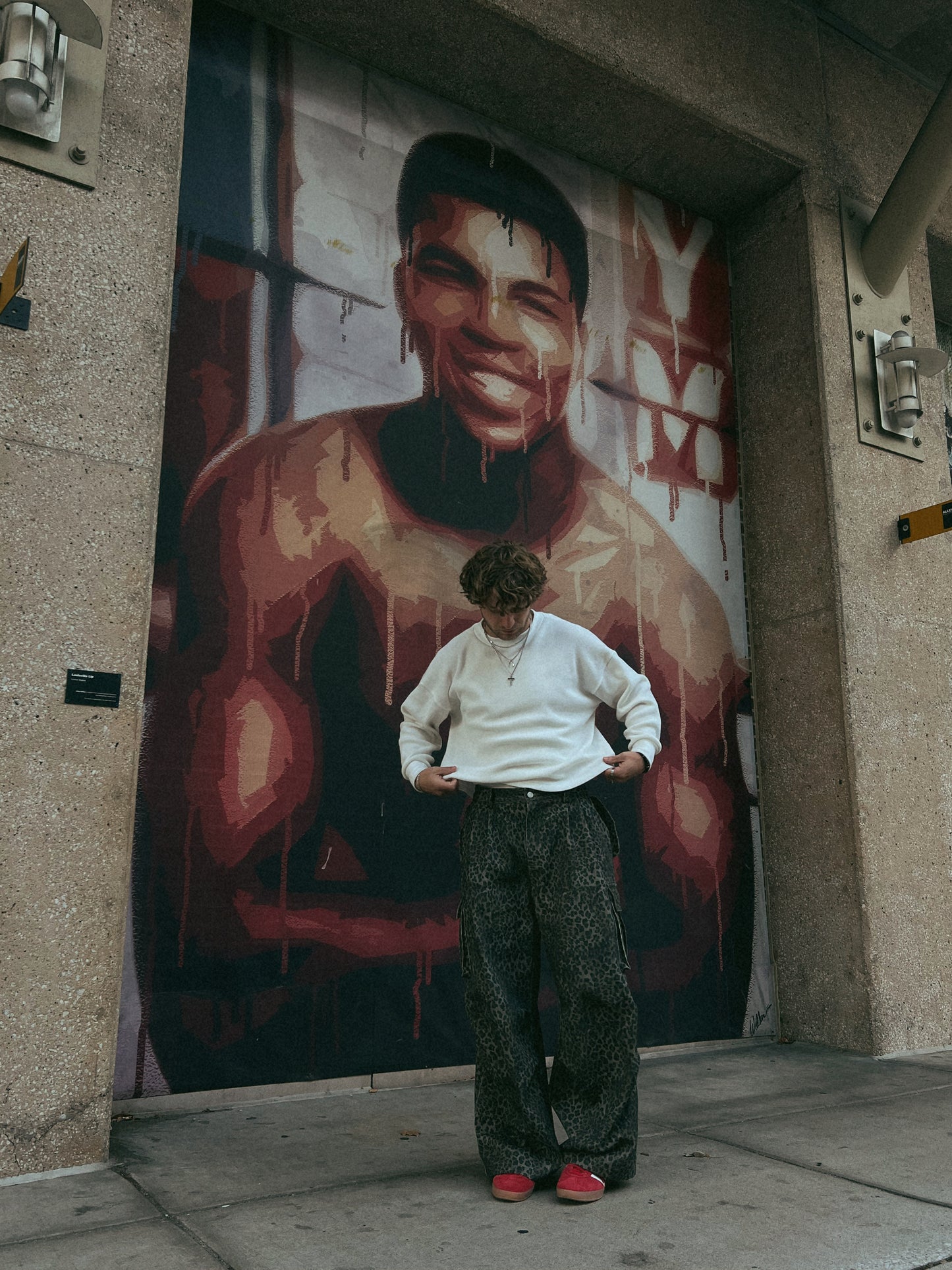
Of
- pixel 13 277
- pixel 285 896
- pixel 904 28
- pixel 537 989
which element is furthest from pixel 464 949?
pixel 904 28

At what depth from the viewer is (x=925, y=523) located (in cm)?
509

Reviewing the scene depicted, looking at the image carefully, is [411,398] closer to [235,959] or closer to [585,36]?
[585,36]

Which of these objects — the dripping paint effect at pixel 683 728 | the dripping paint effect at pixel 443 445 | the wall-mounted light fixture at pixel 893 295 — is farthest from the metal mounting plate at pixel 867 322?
the dripping paint effect at pixel 443 445

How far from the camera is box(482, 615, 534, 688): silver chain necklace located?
291cm

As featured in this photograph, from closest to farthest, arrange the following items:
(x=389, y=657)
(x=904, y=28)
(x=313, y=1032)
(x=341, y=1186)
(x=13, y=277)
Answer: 1. (x=341, y=1186)
2. (x=13, y=277)
3. (x=313, y=1032)
4. (x=389, y=657)
5. (x=904, y=28)

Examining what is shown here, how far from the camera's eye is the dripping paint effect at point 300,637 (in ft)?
13.3

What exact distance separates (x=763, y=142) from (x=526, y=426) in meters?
2.08

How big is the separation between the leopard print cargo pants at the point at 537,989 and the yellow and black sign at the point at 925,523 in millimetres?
3085

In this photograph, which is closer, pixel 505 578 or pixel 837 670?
pixel 505 578

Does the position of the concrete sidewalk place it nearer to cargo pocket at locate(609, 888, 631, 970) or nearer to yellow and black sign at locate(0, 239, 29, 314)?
cargo pocket at locate(609, 888, 631, 970)

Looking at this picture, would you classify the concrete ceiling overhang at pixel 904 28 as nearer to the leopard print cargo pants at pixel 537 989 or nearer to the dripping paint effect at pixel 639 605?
the dripping paint effect at pixel 639 605

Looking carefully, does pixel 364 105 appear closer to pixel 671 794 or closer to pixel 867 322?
pixel 867 322

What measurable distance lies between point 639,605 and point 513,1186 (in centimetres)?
298

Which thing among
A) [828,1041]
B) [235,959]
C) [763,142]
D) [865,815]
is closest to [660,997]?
[828,1041]
